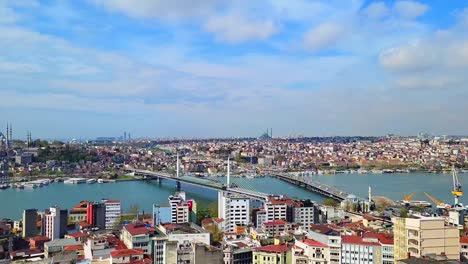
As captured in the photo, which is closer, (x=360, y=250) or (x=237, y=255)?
(x=360, y=250)

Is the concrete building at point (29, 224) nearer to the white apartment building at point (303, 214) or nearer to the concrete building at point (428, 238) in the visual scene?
the white apartment building at point (303, 214)

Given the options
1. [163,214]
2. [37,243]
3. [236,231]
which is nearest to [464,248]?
[236,231]

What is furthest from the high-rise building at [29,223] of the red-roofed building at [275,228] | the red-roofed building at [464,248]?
the red-roofed building at [464,248]

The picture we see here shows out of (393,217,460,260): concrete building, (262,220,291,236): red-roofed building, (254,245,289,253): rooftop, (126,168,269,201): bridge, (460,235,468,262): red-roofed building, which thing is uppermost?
(393,217,460,260): concrete building

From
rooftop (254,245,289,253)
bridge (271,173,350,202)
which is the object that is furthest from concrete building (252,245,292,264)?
bridge (271,173,350,202)

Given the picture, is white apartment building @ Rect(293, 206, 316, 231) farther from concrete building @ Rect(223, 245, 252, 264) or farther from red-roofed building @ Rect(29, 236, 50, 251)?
red-roofed building @ Rect(29, 236, 50, 251)

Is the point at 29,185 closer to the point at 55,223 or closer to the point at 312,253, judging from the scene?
the point at 55,223

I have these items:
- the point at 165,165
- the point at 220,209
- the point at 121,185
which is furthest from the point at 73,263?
the point at 165,165
